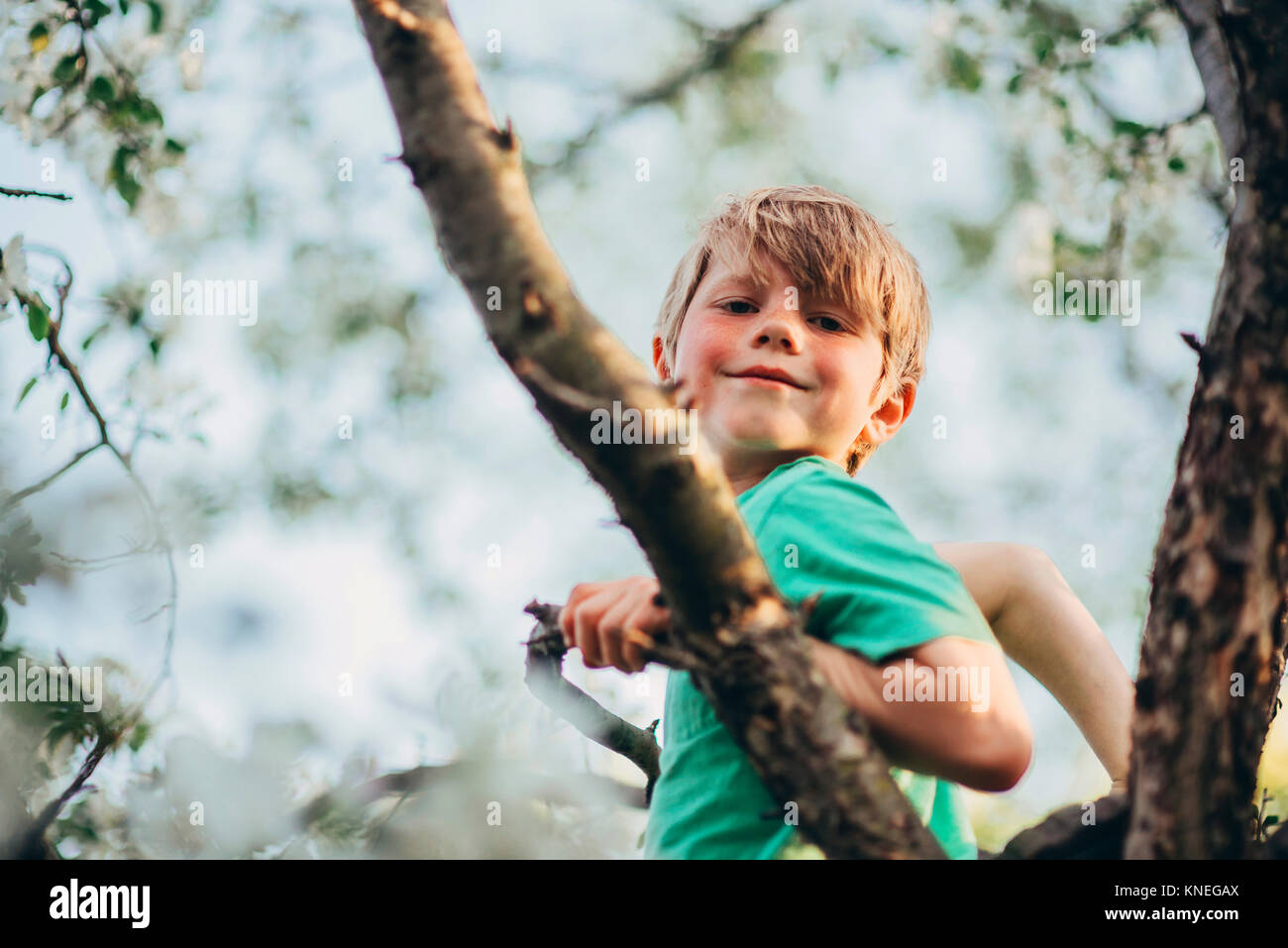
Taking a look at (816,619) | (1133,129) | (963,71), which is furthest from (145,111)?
(963,71)

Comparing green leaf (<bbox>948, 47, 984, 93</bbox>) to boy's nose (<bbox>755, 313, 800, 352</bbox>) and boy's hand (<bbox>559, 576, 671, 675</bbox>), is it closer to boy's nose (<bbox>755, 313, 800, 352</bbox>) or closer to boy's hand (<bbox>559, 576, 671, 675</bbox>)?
boy's nose (<bbox>755, 313, 800, 352</bbox>)

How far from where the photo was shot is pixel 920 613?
109 centimetres

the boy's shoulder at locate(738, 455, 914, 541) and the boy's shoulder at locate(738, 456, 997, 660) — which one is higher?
the boy's shoulder at locate(738, 455, 914, 541)

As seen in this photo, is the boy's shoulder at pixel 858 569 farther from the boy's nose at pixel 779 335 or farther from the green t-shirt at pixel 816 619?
the boy's nose at pixel 779 335

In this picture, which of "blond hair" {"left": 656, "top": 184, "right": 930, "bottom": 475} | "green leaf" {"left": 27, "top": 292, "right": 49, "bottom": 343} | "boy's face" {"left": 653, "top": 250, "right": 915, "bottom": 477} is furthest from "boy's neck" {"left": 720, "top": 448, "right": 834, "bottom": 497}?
"green leaf" {"left": 27, "top": 292, "right": 49, "bottom": 343}

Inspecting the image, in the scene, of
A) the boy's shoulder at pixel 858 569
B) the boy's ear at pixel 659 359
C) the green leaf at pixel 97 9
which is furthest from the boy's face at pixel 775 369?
the green leaf at pixel 97 9

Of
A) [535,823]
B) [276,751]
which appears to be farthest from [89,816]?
[535,823]

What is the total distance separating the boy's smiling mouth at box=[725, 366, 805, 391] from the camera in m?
1.49

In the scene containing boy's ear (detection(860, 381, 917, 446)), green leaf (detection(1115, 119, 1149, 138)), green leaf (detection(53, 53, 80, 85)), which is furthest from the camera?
green leaf (detection(1115, 119, 1149, 138))

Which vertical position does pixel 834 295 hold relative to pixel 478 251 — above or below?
above

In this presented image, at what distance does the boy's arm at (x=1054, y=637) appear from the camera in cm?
166
